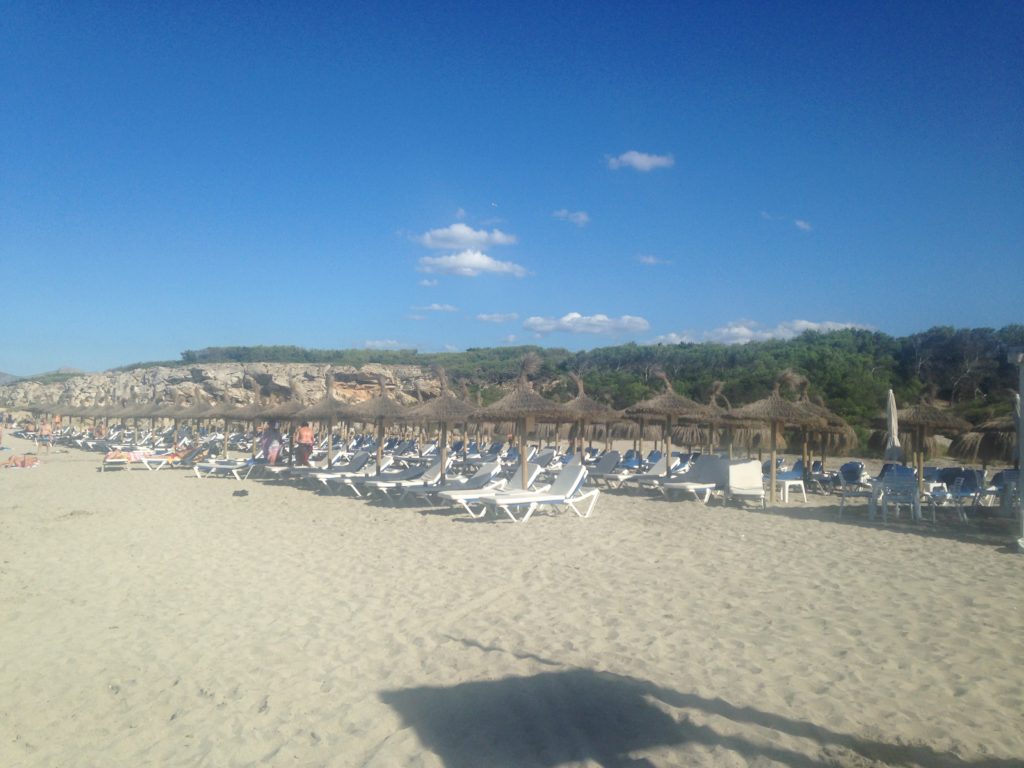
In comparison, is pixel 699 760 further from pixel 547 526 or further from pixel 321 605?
pixel 547 526

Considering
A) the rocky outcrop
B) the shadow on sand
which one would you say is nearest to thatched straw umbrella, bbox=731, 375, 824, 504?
the shadow on sand

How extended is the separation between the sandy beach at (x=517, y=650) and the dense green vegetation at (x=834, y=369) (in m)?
8.54

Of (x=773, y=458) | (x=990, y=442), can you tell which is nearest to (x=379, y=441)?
(x=773, y=458)

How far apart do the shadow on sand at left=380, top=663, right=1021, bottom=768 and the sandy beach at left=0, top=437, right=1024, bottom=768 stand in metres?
0.01

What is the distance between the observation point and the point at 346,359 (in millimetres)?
62188

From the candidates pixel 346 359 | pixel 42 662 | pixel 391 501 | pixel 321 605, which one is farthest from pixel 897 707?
pixel 346 359

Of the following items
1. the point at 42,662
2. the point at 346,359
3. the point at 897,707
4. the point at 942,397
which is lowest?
the point at 42,662

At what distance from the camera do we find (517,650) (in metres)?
4.23

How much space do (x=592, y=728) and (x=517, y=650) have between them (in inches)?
44.1

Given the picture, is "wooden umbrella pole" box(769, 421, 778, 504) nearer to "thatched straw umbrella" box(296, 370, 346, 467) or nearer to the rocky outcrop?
"thatched straw umbrella" box(296, 370, 346, 467)

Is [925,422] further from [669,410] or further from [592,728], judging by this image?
[592,728]

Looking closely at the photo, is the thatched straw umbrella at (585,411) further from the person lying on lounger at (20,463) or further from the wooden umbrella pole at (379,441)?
the person lying on lounger at (20,463)

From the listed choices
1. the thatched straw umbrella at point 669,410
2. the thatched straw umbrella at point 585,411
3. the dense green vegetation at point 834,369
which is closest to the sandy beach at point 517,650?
the thatched straw umbrella at point 585,411

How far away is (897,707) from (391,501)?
31.1 feet
